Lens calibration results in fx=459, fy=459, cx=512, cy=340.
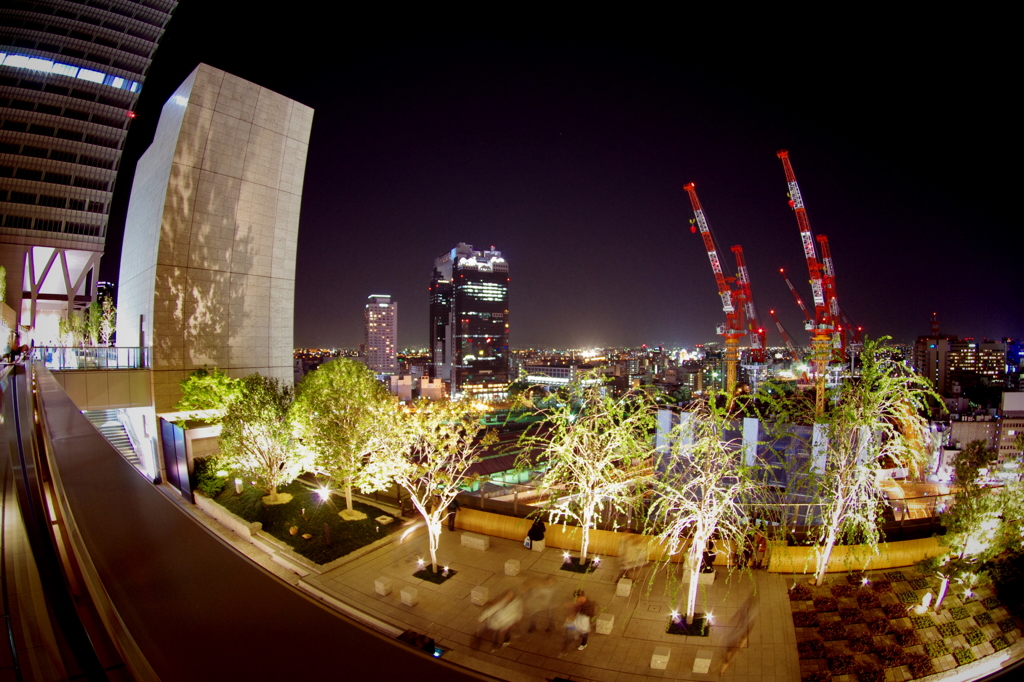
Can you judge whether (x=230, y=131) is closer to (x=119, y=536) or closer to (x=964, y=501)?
(x=119, y=536)

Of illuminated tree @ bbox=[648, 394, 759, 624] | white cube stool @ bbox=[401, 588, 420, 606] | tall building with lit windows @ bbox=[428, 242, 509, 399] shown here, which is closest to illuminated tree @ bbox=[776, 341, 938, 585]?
illuminated tree @ bbox=[648, 394, 759, 624]

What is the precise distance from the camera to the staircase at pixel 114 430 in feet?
58.0

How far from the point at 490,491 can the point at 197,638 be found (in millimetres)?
12883

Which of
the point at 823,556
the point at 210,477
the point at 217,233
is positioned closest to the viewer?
the point at 823,556

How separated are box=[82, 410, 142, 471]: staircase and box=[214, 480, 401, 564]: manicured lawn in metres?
8.02

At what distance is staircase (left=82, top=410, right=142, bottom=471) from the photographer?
58.0ft

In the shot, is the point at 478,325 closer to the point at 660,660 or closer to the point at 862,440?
the point at 862,440

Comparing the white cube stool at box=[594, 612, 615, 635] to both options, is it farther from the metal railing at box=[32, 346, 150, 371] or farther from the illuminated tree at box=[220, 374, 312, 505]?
the metal railing at box=[32, 346, 150, 371]

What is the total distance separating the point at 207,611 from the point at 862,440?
9.61 m

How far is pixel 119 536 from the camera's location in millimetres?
1089

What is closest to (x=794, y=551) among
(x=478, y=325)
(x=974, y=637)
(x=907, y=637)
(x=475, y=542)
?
(x=907, y=637)

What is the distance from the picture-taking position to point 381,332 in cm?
16212

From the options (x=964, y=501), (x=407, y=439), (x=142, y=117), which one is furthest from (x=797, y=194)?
(x=142, y=117)

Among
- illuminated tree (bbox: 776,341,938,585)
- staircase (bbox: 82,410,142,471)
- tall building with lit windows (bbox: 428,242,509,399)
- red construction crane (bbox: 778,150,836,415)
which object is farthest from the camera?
tall building with lit windows (bbox: 428,242,509,399)
